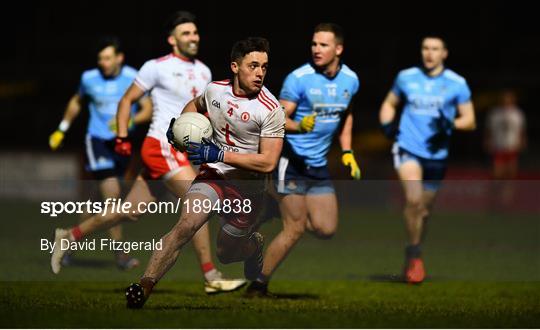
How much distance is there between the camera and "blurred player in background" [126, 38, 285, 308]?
9484mm

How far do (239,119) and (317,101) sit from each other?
2086 millimetres

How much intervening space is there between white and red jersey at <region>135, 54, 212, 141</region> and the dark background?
534 inches

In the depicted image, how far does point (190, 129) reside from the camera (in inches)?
373

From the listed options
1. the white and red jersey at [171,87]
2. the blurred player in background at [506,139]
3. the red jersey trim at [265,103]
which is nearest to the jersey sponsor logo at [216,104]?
the red jersey trim at [265,103]

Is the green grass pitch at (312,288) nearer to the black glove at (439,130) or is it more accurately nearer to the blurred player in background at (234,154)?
the blurred player in background at (234,154)

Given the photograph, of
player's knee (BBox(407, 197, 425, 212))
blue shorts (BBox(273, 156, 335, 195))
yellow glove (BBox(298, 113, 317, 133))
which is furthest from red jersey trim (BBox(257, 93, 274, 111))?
player's knee (BBox(407, 197, 425, 212))

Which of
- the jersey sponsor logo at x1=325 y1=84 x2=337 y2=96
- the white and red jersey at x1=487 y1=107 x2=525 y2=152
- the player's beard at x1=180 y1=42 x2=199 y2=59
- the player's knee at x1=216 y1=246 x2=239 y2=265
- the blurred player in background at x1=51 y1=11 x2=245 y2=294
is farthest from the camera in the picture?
the white and red jersey at x1=487 y1=107 x2=525 y2=152

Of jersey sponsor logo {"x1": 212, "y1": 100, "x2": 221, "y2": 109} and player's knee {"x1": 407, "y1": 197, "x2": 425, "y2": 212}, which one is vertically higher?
jersey sponsor logo {"x1": 212, "y1": 100, "x2": 221, "y2": 109}

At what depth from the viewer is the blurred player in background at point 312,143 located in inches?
447

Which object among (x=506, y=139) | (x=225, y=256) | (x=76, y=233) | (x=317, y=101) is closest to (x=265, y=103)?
(x=225, y=256)

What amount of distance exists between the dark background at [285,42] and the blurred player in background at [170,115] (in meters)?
13.6

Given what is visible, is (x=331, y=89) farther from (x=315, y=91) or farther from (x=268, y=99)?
(x=268, y=99)

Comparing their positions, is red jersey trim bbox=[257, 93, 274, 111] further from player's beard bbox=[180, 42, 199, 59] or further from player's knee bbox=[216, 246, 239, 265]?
player's beard bbox=[180, 42, 199, 59]

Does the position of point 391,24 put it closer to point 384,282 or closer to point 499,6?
point 499,6
